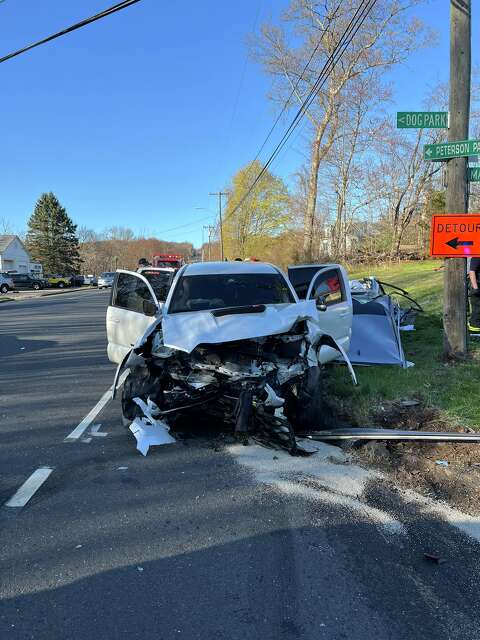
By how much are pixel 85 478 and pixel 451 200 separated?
233 inches

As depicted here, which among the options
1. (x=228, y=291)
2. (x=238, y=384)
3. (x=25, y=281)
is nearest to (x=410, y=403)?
(x=238, y=384)

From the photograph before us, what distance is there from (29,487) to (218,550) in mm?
1791

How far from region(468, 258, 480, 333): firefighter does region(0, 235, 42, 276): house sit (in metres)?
65.8

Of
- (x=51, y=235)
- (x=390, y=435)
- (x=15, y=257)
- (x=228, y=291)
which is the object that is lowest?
(x=390, y=435)

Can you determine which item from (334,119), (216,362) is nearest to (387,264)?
(334,119)

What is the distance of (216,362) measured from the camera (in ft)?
15.5

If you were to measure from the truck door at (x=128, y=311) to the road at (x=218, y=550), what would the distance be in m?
1.71

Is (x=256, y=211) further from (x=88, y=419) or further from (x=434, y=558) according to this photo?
(x=434, y=558)

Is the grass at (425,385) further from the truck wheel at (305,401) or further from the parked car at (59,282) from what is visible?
the parked car at (59,282)

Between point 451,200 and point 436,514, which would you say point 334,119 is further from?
point 436,514

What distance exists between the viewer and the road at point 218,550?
2.39 m

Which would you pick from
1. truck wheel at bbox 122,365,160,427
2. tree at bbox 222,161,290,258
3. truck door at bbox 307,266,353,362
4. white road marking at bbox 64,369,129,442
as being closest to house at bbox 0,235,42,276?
tree at bbox 222,161,290,258

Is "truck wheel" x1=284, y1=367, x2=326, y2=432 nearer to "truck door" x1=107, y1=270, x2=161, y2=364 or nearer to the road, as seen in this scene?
the road

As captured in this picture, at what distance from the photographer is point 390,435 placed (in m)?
4.64
